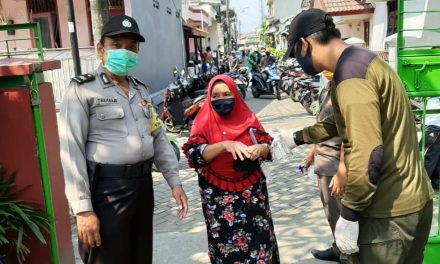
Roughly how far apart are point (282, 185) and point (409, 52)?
310cm

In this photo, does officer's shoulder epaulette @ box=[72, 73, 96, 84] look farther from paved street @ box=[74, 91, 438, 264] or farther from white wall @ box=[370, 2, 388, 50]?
white wall @ box=[370, 2, 388, 50]

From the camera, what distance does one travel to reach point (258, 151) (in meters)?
2.72

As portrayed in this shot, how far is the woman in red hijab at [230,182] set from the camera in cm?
282

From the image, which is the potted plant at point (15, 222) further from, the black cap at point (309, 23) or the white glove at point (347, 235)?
the black cap at point (309, 23)

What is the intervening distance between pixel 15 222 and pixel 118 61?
108 cm

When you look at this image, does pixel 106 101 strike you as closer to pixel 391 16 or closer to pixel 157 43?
pixel 391 16

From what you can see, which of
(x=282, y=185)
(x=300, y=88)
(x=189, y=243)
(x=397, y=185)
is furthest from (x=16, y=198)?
(x=300, y=88)

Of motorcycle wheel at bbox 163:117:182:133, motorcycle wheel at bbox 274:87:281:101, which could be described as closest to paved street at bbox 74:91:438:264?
motorcycle wheel at bbox 163:117:182:133

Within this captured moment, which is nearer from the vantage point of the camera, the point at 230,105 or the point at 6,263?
the point at 6,263

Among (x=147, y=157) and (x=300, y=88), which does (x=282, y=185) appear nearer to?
(x=147, y=157)

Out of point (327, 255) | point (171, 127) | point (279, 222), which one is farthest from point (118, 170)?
point (171, 127)

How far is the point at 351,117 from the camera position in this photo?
5.59 feet

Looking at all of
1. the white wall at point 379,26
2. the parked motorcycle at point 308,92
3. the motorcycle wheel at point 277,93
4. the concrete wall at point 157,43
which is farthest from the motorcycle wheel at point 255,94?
the white wall at point 379,26

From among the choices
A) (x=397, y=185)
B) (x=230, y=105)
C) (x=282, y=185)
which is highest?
(x=230, y=105)
